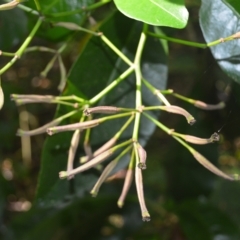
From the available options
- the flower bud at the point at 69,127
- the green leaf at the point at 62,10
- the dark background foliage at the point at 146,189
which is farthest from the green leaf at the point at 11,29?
the flower bud at the point at 69,127

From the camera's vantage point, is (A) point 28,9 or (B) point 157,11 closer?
(B) point 157,11

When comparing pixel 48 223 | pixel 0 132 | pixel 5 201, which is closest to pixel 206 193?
pixel 48 223

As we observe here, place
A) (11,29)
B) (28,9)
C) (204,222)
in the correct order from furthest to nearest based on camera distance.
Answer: (204,222)
(11,29)
(28,9)

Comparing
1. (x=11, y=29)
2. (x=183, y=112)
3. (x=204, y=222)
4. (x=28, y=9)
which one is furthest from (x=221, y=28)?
(x=204, y=222)

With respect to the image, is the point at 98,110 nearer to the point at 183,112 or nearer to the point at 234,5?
the point at 183,112

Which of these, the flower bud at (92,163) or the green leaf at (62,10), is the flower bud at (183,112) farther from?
the green leaf at (62,10)

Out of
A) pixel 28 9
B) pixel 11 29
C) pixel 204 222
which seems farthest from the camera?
pixel 204 222

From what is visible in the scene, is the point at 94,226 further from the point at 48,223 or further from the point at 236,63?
the point at 236,63
